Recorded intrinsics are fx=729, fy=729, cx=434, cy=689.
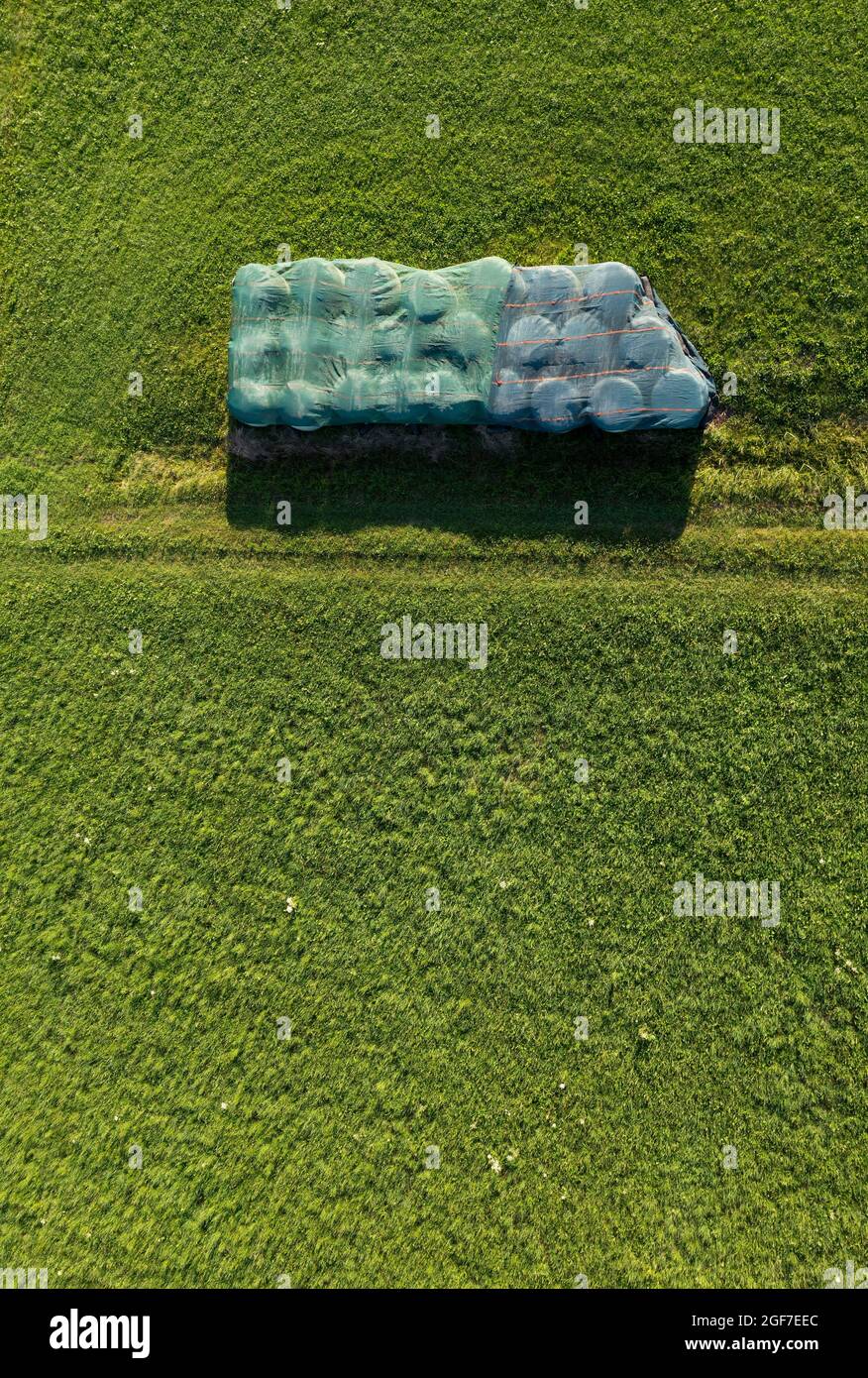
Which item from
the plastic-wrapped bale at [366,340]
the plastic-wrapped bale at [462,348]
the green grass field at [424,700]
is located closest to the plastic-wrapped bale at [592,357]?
the plastic-wrapped bale at [462,348]

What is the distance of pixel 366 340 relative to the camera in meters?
10.3

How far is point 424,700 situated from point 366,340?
517cm

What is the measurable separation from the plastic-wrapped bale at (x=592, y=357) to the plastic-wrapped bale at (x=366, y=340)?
0.34 metres

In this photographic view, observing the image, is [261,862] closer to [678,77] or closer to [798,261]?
[798,261]

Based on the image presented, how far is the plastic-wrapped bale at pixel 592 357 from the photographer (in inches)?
388

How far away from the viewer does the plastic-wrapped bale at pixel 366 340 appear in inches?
399

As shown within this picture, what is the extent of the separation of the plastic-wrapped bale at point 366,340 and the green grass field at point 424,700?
919 mm

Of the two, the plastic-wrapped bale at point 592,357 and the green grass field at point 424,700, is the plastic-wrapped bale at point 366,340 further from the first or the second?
the green grass field at point 424,700

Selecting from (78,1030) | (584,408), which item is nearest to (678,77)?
(584,408)

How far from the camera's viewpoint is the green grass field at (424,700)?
1003cm

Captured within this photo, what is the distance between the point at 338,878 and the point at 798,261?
11.4 m

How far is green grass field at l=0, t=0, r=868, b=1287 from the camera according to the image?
10.0 meters

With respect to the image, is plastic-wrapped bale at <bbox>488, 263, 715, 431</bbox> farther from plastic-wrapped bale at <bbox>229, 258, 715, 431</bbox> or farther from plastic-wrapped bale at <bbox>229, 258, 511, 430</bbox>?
plastic-wrapped bale at <bbox>229, 258, 511, 430</bbox>

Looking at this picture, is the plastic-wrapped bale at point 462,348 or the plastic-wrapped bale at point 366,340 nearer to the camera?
the plastic-wrapped bale at point 462,348
